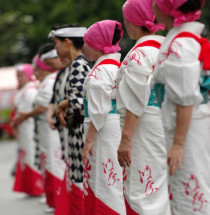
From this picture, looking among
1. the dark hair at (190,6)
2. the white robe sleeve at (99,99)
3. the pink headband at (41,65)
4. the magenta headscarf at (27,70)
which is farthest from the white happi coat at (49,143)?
the dark hair at (190,6)

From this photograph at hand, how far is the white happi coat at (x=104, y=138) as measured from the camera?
4703mm

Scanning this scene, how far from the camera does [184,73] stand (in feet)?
10.4

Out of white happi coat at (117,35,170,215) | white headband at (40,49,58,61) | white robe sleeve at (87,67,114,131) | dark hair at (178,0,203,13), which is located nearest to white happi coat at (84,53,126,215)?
white robe sleeve at (87,67,114,131)

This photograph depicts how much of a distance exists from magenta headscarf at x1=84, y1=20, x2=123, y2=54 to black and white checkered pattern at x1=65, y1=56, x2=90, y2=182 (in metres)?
0.60

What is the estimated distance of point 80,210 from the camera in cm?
571

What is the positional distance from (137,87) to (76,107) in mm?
1514

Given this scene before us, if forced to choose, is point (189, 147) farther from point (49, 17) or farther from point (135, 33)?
point (49, 17)

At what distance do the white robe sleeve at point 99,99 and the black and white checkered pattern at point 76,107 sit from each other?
26.4 inches

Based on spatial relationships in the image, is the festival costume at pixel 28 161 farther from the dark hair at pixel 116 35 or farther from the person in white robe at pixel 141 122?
the person in white robe at pixel 141 122

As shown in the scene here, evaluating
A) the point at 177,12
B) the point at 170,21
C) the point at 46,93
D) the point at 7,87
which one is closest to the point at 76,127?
the point at 46,93

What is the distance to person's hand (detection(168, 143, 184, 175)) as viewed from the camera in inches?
126

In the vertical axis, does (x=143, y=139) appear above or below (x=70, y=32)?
below

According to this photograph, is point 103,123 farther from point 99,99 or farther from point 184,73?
point 184,73

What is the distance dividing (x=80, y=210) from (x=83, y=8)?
27.9 meters
